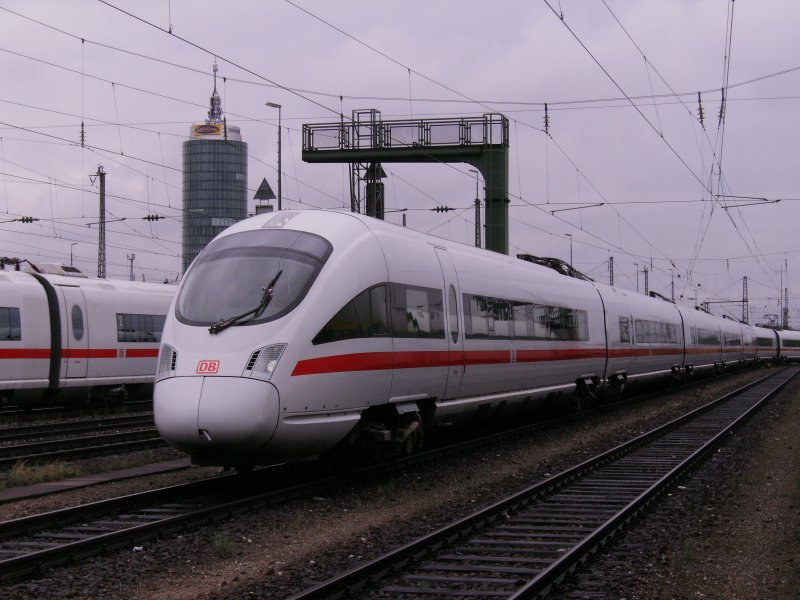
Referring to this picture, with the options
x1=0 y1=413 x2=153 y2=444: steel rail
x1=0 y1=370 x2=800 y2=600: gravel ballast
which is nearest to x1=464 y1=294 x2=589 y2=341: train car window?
x1=0 y1=370 x2=800 y2=600: gravel ballast

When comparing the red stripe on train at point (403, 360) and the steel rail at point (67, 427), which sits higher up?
the red stripe on train at point (403, 360)

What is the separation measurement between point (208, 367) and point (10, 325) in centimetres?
1278

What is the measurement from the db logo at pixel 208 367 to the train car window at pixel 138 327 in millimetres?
15297

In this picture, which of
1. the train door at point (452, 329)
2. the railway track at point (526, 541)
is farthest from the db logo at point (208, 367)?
the train door at point (452, 329)

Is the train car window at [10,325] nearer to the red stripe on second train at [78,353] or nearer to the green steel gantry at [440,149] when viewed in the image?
the red stripe on second train at [78,353]

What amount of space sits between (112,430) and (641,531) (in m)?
12.7

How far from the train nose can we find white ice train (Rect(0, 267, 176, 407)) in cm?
1252

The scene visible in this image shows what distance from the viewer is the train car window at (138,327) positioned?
965 inches

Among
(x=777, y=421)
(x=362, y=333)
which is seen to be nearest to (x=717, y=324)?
(x=777, y=421)

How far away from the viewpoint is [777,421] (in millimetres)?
21719

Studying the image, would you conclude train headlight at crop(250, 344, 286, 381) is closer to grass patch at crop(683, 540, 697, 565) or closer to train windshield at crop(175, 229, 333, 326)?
train windshield at crop(175, 229, 333, 326)

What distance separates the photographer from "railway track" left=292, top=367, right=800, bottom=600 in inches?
272

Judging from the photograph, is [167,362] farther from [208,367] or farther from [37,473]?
[37,473]

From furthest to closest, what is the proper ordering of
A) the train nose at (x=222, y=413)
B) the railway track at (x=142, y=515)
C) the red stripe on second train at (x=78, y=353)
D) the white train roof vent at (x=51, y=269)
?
1. the white train roof vent at (x=51, y=269)
2. the red stripe on second train at (x=78, y=353)
3. the train nose at (x=222, y=413)
4. the railway track at (x=142, y=515)
